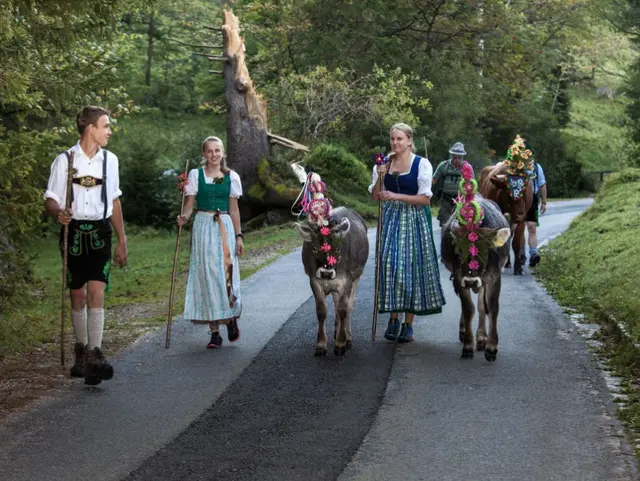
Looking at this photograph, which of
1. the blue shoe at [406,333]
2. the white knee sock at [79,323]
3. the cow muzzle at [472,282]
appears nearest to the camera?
the white knee sock at [79,323]

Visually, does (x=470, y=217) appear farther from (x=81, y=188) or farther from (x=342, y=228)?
(x=81, y=188)

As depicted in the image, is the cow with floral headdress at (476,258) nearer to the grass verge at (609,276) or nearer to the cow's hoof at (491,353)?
the cow's hoof at (491,353)

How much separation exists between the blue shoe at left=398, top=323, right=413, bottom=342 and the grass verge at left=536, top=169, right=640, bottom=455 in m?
1.92

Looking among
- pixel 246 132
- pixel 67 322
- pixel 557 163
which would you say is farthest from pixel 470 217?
pixel 557 163

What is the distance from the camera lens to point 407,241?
10.9 m

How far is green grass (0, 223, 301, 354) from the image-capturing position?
12754 mm

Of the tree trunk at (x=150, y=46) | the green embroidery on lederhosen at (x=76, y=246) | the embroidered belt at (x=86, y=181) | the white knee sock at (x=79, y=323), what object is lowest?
the white knee sock at (x=79, y=323)

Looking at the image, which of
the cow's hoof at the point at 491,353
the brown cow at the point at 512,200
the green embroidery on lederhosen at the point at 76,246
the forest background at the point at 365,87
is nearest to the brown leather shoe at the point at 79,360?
the green embroidery on lederhosen at the point at 76,246

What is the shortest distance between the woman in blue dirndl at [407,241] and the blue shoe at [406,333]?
26cm

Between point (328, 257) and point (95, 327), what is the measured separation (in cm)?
229

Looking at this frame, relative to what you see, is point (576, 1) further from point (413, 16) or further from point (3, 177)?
point (3, 177)

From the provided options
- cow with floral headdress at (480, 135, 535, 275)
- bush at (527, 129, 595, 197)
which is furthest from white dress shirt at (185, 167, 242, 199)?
bush at (527, 129, 595, 197)

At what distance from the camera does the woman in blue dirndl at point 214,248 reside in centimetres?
1102

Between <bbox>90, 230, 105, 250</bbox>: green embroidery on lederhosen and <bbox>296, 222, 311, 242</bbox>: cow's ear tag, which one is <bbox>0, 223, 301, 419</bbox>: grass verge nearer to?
<bbox>90, 230, 105, 250</bbox>: green embroidery on lederhosen
